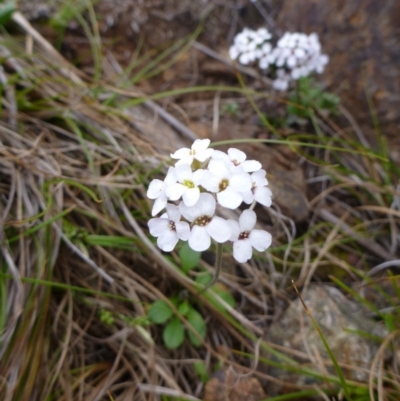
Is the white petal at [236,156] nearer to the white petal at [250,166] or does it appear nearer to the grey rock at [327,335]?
the white petal at [250,166]

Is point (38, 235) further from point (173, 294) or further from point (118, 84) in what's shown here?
point (118, 84)

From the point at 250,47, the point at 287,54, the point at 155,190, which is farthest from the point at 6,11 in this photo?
the point at 155,190

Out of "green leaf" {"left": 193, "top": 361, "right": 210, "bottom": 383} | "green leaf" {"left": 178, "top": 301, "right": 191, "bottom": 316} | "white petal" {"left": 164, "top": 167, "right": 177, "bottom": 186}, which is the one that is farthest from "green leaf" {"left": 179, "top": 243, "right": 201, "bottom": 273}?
"white petal" {"left": 164, "top": 167, "right": 177, "bottom": 186}

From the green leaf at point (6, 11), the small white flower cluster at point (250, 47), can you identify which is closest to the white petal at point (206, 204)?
the small white flower cluster at point (250, 47)

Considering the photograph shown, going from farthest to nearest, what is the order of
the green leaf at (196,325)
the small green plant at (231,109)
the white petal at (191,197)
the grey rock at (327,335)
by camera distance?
1. the small green plant at (231,109)
2. the green leaf at (196,325)
3. the grey rock at (327,335)
4. the white petal at (191,197)

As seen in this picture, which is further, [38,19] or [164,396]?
[38,19]

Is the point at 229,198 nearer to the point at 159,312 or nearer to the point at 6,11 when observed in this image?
the point at 159,312

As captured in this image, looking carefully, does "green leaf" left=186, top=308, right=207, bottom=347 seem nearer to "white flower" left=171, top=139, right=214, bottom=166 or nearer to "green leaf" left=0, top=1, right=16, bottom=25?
"white flower" left=171, top=139, right=214, bottom=166

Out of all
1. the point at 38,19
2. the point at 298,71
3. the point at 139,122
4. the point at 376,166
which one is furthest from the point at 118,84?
the point at 376,166
